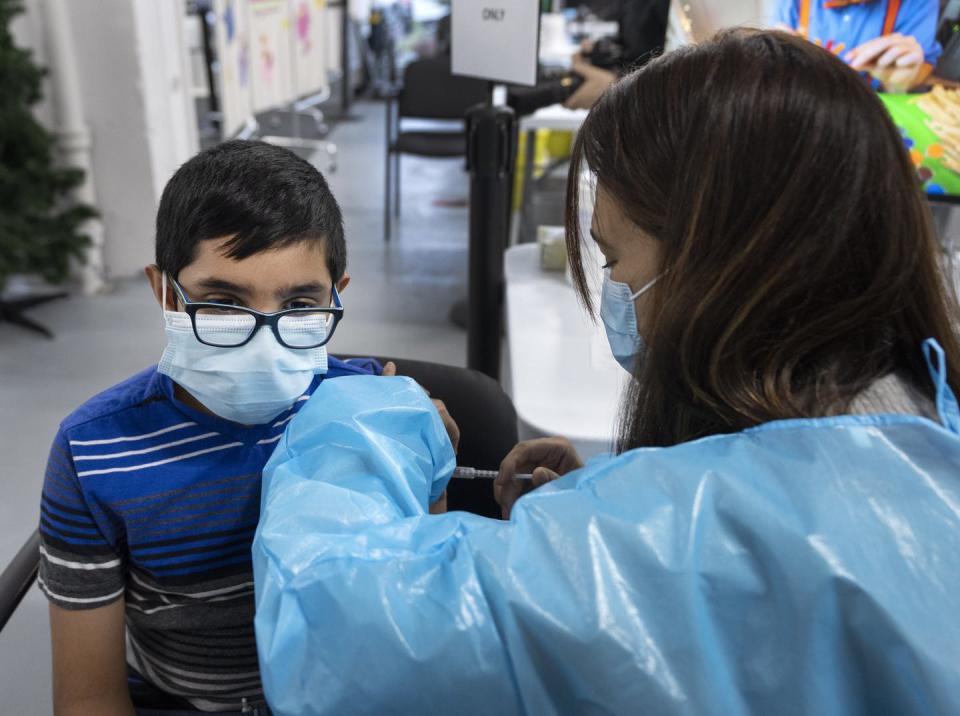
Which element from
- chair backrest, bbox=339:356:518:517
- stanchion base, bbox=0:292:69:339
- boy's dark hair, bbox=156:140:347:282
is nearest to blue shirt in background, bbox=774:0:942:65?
chair backrest, bbox=339:356:518:517

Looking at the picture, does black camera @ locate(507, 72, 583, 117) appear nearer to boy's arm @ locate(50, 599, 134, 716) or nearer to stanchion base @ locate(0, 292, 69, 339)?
boy's arm @ locate(50, 599, 134, 716)

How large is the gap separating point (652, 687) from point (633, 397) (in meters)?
0.34

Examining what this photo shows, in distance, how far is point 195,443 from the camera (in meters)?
0.87

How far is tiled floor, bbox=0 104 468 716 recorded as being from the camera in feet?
5.63

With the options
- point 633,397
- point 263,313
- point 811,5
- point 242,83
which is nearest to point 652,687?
point 633,397

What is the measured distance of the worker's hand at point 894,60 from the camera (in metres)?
1.41

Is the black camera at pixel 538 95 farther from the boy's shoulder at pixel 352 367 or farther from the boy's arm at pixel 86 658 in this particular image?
the boy's arm at pixel 86 658

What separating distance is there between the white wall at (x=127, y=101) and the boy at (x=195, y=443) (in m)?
2.65

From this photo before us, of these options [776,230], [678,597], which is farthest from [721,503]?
[776,230]

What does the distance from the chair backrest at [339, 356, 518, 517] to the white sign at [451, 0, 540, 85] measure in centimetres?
67

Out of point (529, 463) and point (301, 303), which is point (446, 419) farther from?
point (301, 303)

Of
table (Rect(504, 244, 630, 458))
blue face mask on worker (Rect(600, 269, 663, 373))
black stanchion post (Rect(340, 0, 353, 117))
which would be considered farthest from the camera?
black stanchion post (Rect(340, 0, 353, 117))

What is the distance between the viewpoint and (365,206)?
4703 millimetres

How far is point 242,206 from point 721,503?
0.56m
